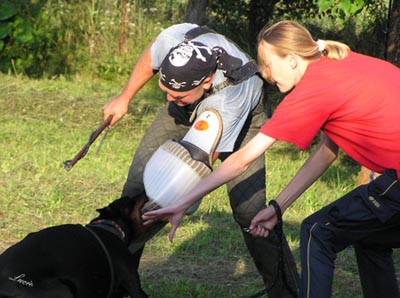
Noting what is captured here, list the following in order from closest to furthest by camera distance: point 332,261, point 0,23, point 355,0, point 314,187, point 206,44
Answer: point 332,261 < point 206,44 < point 355,0 < point 314,187 < point 0,23

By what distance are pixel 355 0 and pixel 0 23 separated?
7081 millimetres

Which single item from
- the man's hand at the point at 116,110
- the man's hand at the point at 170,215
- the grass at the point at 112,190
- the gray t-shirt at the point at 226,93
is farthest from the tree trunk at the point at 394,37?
the man's hand at the point at 170,215

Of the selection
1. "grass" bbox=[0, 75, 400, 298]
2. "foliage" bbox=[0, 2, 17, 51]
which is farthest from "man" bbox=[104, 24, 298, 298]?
"foliage" bbox=[0, 2, 17, 51]

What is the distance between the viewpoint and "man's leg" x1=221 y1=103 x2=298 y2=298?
16.3 feet

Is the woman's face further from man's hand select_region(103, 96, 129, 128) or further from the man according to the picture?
man's hand select_region(103, 96, 129, 128)

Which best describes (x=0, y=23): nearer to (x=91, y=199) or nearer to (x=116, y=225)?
(x=91, y=199)

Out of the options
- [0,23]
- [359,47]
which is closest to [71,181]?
[0,23]

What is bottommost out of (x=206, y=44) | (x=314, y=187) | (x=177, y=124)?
(x=314, y=187)

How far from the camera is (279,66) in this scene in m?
4.04

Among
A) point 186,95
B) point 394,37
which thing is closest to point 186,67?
point 186,95

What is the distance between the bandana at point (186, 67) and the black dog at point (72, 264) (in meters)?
0.92

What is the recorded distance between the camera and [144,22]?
45.5ft

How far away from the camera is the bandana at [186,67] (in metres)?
4.38

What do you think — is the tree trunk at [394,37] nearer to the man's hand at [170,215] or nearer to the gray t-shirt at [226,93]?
the gray t-shirt at [226,93]
